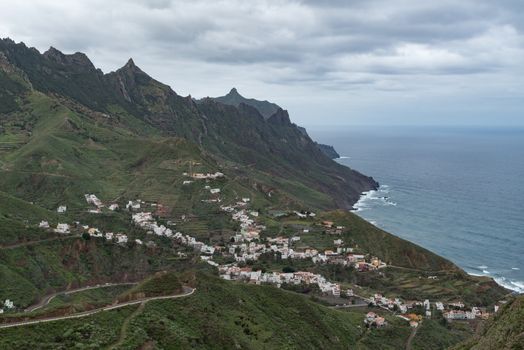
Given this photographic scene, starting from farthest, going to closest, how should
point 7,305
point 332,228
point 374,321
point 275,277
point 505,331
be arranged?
point 332,228 < point 275,277 < point 374,321 < point 7,305 < point 505,331

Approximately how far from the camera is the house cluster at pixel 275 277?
4496 inches

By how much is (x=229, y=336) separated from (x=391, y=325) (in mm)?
38961

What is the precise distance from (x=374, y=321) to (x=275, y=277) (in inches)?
1158

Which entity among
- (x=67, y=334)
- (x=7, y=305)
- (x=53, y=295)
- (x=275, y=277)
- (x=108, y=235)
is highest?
(x=67, y=334)

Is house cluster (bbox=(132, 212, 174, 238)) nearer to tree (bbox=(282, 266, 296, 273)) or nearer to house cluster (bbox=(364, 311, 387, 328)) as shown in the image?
tree (bbox=(282, 266, 296, 273))

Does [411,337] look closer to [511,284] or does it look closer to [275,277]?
[275,277]

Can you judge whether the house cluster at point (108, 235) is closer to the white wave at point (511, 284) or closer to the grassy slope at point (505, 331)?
the grassy slope at point (505, 331)

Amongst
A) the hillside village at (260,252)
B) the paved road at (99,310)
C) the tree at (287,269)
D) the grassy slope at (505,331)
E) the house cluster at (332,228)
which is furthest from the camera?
the house cluster at (332,228)

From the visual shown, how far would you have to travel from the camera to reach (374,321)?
300ft

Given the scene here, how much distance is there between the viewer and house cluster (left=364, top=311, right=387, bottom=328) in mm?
90375

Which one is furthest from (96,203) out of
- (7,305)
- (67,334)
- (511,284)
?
(511,284)

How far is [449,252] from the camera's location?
168m

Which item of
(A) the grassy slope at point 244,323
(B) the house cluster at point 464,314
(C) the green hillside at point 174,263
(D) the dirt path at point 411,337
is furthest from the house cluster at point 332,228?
(D) the dirt path at point 411,337

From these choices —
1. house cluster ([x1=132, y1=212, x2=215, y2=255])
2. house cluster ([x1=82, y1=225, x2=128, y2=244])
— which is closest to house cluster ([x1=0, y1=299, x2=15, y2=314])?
house cluster ([x1=82, y1=225, x2=128, y2=244])
